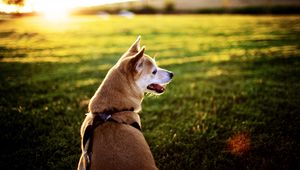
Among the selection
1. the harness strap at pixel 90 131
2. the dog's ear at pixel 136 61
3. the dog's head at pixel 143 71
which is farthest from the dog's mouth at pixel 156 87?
the harness strap at pixel 90 131

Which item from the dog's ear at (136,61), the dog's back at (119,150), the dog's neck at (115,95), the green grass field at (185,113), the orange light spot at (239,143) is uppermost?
the dog's ear at (136,61)

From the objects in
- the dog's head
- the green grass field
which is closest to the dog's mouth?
the dog's head

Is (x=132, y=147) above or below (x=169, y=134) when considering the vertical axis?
above

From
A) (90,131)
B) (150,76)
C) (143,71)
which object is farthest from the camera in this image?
(150,76)

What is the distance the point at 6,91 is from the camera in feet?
24.9

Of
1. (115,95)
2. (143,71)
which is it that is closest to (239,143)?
(143,71)

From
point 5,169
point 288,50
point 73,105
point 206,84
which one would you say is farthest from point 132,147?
point 288,50

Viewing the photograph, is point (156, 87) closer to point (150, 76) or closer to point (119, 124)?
point (150, 76)

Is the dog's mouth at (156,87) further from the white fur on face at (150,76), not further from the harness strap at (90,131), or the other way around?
the harness strap at (90,131)

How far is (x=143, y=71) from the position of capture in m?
4.46

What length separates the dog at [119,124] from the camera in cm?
286

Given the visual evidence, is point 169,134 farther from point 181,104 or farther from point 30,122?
point 30,122

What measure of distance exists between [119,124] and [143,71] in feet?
4.42

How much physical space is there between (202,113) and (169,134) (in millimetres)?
1310
